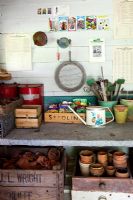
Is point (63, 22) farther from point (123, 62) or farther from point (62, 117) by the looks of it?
point (62, 117)

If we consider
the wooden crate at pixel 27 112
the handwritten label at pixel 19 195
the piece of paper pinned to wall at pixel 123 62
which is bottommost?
the handwritten label at pixel 19 195

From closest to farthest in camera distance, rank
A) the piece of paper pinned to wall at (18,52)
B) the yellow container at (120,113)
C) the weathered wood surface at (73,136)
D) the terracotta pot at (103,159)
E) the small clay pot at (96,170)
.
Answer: the weathered wood surface at (73,136) → the small clay pot at (96,170) → the terracotta pot at (103,159) → the yellow container at (120,113) → the piece of paper pinned to wall at (18,52)

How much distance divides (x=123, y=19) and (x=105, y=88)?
0.54m

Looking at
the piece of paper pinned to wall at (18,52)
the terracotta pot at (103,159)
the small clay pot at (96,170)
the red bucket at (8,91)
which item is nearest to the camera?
the small clay pot at (96,170)

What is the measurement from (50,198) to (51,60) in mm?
999

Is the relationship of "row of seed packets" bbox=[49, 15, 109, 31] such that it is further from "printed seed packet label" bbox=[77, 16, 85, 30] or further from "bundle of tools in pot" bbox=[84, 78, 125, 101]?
"bundle of tools in pot" bbox=[84, 78, 125, 101]

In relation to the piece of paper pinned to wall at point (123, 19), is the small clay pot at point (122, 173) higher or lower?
lower

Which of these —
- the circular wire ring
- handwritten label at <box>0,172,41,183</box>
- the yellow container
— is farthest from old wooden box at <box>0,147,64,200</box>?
the circular wire ring

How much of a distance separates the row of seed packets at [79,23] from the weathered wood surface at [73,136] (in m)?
0.74

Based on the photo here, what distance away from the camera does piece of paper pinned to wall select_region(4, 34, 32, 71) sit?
204 centimetres

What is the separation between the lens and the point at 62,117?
6.15 feet

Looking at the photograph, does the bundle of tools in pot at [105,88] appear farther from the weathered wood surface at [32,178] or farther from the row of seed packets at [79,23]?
the weathered wood surface at [32,178]

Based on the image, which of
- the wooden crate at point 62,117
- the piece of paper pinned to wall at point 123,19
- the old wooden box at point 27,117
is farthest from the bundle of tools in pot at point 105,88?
the old wooden box at point 27,117

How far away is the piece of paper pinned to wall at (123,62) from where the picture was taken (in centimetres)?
199
